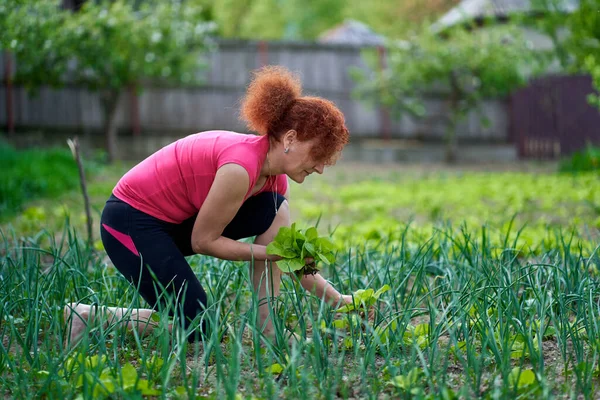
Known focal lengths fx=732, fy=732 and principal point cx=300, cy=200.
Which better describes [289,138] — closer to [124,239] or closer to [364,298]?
[364,298]

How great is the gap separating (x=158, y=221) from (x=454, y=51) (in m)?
9.45

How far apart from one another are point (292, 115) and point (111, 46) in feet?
25.7

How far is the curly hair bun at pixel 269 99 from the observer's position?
251 centimetres

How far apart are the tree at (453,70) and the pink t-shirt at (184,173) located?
9.14 m

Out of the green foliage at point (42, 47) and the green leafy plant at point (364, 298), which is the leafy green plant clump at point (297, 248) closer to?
the green leafy plant at point (364, 298)

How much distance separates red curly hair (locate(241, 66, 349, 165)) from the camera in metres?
2.46

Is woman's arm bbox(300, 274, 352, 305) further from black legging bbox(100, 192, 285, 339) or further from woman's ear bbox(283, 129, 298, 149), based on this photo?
woman's ear bbox(283, 129, 298, 149)

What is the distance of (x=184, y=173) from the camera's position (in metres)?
2.58

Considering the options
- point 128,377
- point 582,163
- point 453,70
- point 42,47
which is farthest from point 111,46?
point 128,377

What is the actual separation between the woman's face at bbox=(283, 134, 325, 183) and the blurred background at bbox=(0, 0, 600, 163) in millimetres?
7781

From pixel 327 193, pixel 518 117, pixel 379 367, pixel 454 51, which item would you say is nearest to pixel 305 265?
pixel 379 367

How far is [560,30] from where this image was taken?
16141mm

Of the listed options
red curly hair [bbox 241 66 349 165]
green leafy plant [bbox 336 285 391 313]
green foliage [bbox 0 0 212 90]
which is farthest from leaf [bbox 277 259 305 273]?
green foliage [bbox 0 0 212 90]

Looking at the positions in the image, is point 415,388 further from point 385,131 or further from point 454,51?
point 385,131
